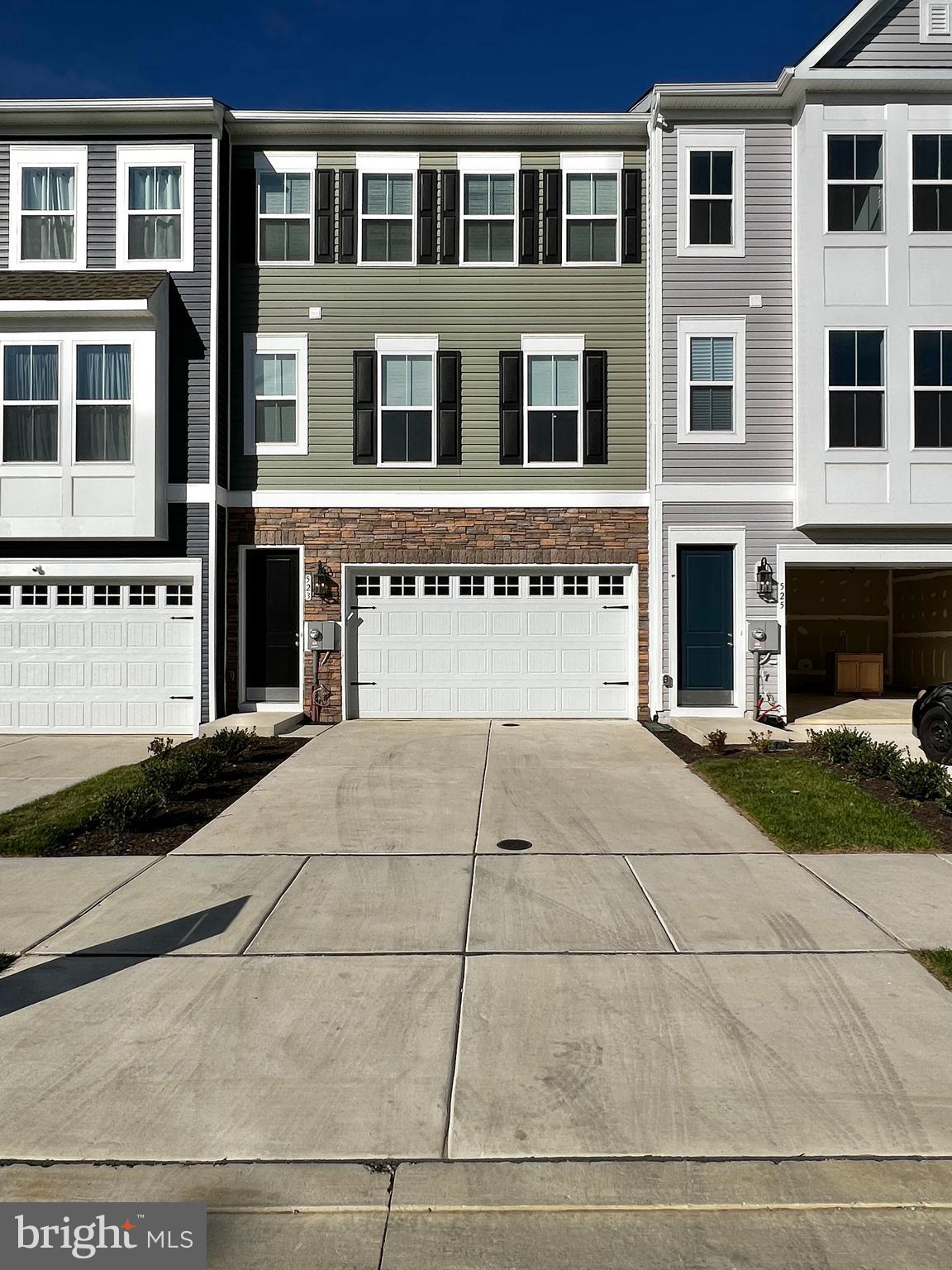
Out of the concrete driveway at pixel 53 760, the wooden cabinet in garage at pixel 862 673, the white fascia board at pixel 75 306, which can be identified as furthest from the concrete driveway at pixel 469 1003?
the wooden cabinet in garage at pixel 862 673

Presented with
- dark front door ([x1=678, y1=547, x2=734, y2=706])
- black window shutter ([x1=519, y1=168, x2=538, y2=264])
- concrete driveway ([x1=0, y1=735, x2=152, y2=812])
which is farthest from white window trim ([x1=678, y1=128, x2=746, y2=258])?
concrete driveway ([x1=0, y1=735, x2=152, y2=812])

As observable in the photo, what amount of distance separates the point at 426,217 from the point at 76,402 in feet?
19.9

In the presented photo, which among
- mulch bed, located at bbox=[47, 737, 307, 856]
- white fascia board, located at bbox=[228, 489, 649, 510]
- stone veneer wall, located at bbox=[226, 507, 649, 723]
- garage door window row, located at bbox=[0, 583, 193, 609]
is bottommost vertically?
mulch bed, located at bbox=[47, 737, 307, 856]

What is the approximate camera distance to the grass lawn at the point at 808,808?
7.38 metres

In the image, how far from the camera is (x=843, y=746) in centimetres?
1047

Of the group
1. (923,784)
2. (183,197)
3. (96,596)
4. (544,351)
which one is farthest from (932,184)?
(96,596)

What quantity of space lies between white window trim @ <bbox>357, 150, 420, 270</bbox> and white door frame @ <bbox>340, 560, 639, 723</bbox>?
15.5 feet

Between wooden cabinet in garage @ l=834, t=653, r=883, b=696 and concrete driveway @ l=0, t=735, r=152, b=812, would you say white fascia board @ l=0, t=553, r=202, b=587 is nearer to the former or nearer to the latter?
concrete driveway @ l=0, t=735, r=152, b=812

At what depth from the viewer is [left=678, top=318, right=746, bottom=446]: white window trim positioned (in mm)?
13578

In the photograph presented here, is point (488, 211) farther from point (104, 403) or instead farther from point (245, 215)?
point (104, 403)

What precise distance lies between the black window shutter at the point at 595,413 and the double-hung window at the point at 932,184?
4932 mm

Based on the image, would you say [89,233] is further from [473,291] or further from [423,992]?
[423,992]

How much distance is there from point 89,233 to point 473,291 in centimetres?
596

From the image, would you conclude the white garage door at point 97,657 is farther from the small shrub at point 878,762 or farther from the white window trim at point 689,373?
the small shrub at point 878,762
